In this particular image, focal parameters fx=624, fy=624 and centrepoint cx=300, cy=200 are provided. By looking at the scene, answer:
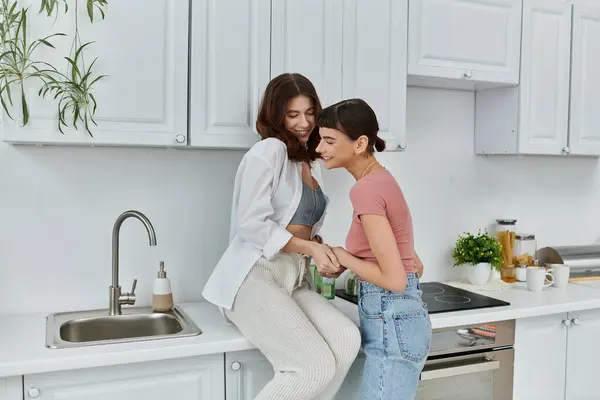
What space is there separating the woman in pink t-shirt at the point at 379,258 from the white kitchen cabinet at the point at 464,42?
0.73m

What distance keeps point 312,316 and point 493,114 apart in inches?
56.3

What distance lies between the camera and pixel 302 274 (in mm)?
2061

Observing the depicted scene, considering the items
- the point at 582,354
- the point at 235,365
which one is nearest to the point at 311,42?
the point at 235,365

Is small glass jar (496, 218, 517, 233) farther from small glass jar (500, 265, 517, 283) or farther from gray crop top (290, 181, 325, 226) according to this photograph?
gray crop top (290, 181, 325, 226)

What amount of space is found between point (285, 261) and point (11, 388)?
0.86 meters

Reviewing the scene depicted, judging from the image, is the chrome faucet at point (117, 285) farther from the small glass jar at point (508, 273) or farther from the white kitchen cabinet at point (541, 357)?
the small glass jar at point (508, 273)

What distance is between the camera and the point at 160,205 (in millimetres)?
2359

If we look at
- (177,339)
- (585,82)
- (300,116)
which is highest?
(585,82)

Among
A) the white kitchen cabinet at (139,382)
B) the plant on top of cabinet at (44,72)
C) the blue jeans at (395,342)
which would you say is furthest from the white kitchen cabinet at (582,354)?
the plant on top of cabinet at (44,72)

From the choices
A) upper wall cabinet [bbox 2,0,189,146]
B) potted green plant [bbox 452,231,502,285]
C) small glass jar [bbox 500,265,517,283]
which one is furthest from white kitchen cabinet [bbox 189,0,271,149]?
small glass jar [bbox 500,265,517,283]

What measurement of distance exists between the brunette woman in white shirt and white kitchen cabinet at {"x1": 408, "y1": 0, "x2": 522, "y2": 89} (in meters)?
0.64

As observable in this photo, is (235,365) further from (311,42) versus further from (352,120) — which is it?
(311,42)

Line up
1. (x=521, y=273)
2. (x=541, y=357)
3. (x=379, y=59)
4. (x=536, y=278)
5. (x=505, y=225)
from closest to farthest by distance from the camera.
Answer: (x=379, y=59)
(x=541, y=357)
(x=536, y=278)
(x=521, y=273)
(x=505, y=225)

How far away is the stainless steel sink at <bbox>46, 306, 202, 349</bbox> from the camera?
6.90ft
